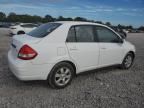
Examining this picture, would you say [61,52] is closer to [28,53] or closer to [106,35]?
[28,53]

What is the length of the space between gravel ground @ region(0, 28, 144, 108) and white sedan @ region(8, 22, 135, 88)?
0.37 m

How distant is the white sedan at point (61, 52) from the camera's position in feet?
13.5

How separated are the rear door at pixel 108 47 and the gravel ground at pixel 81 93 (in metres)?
0.49

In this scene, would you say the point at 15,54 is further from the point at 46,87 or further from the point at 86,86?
the point at 86,86

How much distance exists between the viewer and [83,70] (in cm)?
498

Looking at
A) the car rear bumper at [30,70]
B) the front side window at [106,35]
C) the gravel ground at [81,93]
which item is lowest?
the gravel ground at [81,93]

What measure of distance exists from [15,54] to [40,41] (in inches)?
27.6

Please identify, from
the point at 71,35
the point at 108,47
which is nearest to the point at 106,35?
the point at 108,47

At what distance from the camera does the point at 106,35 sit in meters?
5.51

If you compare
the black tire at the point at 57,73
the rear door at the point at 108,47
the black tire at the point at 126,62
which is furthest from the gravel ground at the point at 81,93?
the black tire at the point at 126,62

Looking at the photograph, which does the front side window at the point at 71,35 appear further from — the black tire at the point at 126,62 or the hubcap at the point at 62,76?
the black tire at the point at 126,62

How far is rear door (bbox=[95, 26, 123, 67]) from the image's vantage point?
531cm

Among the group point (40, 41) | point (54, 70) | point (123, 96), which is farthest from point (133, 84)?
point (40, 41)

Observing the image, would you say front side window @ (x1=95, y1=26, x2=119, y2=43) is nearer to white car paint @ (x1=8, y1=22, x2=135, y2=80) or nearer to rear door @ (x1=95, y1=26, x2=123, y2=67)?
rear door @ (x1=95, y1=26, x2=123, y2=67)
